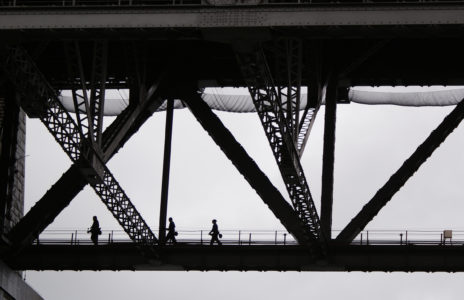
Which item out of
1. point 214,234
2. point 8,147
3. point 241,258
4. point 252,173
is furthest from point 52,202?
point 252,173

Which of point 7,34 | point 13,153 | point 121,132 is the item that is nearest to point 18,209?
point 13,153

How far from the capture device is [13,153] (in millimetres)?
58688

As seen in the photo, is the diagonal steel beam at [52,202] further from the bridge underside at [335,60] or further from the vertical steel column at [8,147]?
the vertical steel column at [8,147]

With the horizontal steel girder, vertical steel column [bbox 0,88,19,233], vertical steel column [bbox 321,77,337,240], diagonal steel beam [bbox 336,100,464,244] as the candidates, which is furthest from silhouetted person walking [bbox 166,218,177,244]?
the horizontal steel girder

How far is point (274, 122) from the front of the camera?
162ft

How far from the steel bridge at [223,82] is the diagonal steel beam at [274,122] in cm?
5

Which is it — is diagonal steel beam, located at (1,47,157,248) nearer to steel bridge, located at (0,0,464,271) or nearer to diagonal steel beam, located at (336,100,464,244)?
steel bridge, located at (0,0,464,271)

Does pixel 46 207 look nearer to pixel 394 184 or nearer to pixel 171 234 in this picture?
pixel 171 234

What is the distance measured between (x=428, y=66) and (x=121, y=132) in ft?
40.4

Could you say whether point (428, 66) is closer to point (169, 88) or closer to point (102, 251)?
point (169, 88)

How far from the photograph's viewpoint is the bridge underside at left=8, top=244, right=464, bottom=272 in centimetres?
5422

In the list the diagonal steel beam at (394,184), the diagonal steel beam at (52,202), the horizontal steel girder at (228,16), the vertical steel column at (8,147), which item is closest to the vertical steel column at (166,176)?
the diagonal steel beam at (52,202)

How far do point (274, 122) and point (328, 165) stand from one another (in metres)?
6.01

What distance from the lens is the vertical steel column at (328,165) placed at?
54250 millimetres
